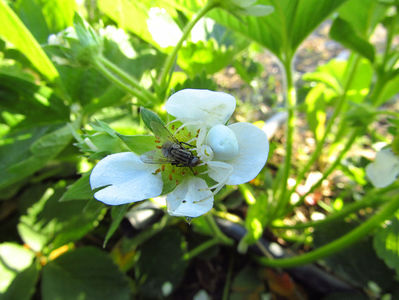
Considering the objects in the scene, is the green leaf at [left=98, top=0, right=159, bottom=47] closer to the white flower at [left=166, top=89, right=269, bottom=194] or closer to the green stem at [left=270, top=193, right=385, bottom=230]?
the white flower at [left=166, top=89, right=269, bottom=194]

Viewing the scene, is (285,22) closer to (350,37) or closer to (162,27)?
(350,37)

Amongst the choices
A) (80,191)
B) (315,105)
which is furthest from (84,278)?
(315,105)

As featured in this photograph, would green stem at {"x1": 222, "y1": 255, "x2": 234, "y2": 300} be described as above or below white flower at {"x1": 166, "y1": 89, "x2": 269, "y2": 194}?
below

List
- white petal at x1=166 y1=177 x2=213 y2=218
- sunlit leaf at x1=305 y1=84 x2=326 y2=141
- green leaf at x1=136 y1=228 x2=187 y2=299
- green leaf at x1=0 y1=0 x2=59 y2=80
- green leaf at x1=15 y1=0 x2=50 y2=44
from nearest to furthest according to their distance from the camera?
white petal at x1=166 y1=177 x2=213 y2=218, green leaf at x1=0 y1=0 x2=59 y2=80, green leaf at x1=15 y1=0 x2=50 y2=44, green leaf at x1=136 y1=228 x2=187 y2=299, sunlit leaf at x1=305 y1=84 x2=326 y2=141

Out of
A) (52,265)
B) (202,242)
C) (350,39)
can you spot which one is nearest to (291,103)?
(350,39)

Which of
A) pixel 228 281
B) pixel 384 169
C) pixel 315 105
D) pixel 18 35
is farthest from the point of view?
pixel 315 105

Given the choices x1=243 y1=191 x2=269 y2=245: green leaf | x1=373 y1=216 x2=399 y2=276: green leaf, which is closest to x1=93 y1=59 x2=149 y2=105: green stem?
x1=243 y1=191 x2=269 y2=245: green leaf
